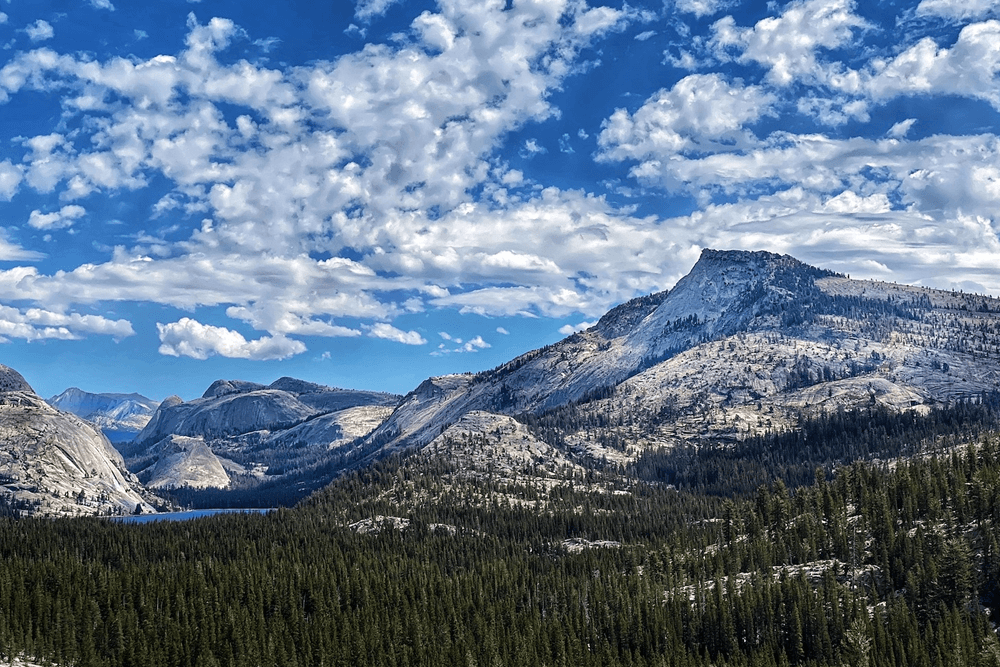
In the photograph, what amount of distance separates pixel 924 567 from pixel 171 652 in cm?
15998

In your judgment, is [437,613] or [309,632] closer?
[309,632]

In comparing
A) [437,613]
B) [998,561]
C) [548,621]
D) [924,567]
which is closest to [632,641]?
[548,621]

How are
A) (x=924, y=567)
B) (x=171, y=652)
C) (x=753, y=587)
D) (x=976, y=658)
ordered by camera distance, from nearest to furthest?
(x=976, y=658)
(x=171, y=652)
(x=924, y=567)
(x=753, y=587)

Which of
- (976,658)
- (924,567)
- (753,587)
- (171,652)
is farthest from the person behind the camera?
(753,587)

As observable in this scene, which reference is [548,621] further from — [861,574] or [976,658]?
[976,658]

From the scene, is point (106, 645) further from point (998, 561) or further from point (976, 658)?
point (998, 561)

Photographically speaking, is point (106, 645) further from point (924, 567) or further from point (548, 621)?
point (924, 567)

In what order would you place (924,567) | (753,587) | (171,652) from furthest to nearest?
(753,587) < (924,567) < (171,652)

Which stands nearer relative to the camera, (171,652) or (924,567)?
(171,652)

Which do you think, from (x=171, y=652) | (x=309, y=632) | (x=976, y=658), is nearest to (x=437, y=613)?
(x=309, y=632)

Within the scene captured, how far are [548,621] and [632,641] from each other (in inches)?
845

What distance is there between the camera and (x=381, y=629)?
620ft

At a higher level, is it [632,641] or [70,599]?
[70,599]

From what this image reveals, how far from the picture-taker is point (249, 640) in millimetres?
173875
